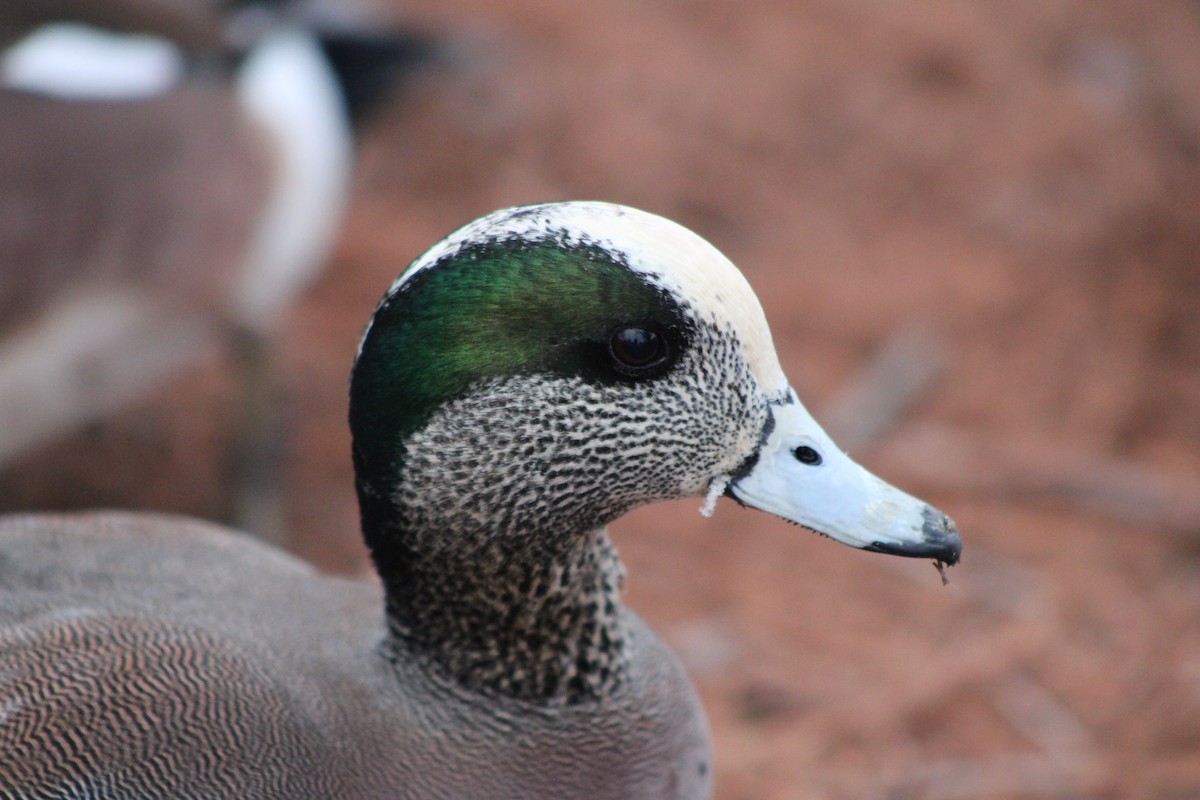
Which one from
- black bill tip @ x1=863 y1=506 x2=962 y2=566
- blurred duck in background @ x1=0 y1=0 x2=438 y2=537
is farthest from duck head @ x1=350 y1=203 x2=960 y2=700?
blurred duck in background @ x1=0 y1=0 x2=438 y2=537

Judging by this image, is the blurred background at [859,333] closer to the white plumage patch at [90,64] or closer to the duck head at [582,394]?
the white plumage patch at [90,64]

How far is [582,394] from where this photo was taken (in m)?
1.37

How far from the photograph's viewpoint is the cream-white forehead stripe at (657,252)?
4.36 feet

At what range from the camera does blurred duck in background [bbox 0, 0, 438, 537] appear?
102 inches

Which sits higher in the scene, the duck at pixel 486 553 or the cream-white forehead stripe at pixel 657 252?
the cream-white forehead stripe at pixel 657 252

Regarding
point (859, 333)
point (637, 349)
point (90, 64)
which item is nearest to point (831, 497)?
point (637, 349)

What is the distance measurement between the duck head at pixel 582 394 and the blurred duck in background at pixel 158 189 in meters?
1.45

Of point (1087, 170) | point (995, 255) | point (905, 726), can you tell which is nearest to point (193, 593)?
point (905, 726)

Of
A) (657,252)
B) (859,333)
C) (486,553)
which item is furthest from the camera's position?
(859,333)

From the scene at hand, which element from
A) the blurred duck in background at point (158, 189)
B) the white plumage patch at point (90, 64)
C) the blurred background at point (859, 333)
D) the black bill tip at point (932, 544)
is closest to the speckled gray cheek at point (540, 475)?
the black bill tip at point (932, 544)

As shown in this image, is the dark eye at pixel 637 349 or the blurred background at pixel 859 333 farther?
the blurred background at pixel 859 333

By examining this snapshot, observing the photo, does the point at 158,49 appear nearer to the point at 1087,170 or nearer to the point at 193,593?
the point at 193,593

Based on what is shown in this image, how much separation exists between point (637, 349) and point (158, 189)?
5.47 ft

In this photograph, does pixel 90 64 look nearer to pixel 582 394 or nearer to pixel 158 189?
pixel 158 189
